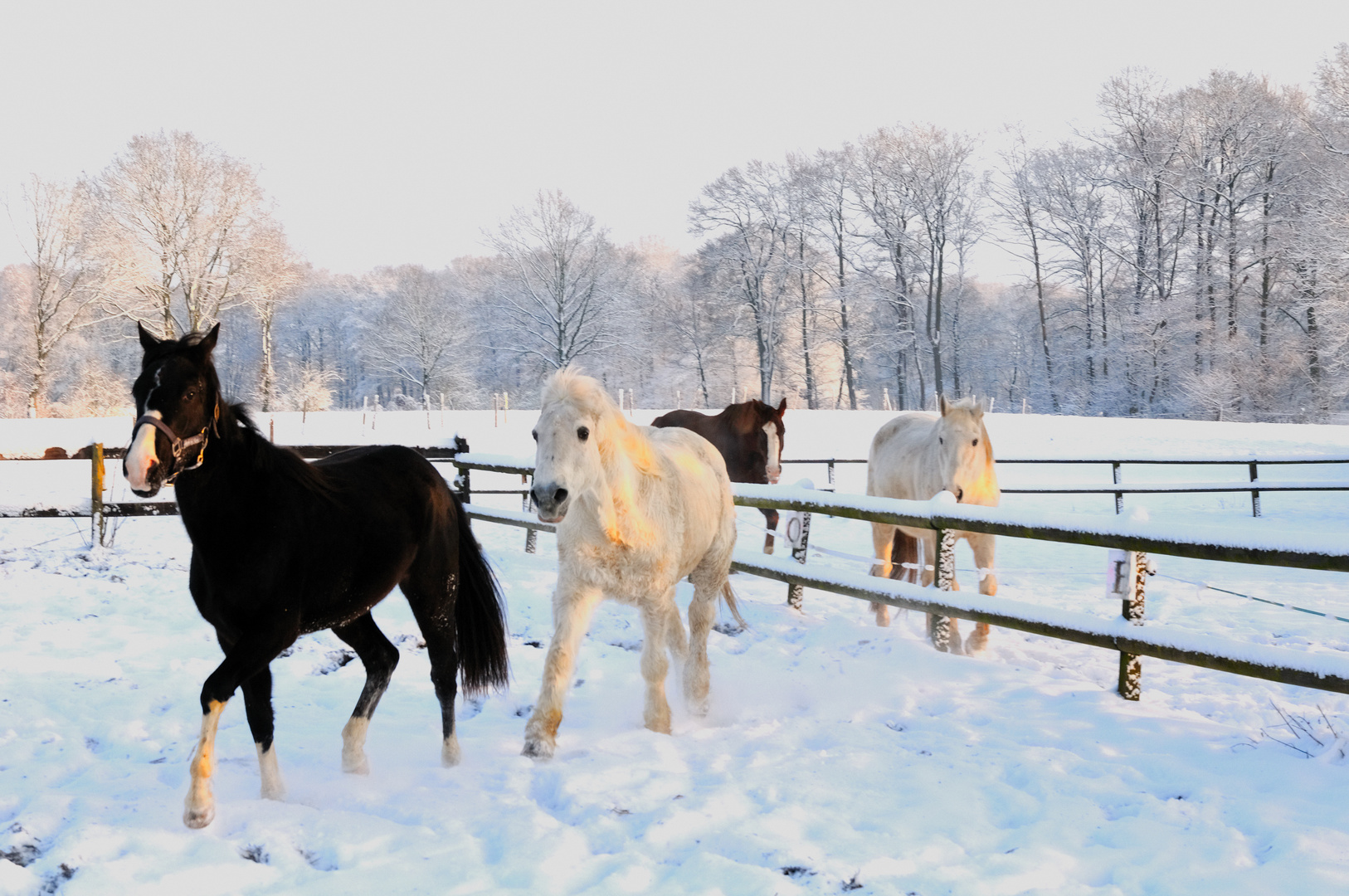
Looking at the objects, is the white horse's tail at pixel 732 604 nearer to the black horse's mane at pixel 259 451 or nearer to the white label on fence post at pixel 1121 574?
the white label on fence post at pixel 1121 574

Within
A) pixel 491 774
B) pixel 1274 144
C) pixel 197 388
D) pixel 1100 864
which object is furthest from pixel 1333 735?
pixel 1274 144

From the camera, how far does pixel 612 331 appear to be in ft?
129

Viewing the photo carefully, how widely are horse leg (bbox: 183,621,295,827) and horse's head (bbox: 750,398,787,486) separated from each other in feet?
25.6

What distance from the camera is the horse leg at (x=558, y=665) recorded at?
147 inches

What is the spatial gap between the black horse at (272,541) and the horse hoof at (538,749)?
30 cm

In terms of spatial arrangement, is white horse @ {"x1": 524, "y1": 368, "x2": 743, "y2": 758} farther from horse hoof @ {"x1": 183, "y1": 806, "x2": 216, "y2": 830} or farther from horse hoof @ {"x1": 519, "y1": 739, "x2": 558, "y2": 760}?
horse hoof @ {"x1": 183, "y1": 806, "x2": 216, "y2": 830}

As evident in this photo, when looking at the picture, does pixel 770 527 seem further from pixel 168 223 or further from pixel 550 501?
pixel 168 223

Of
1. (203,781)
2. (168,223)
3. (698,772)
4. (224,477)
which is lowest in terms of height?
(698,772)

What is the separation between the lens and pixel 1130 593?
465 centimetres

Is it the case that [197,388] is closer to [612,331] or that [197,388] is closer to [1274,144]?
[1274,144]

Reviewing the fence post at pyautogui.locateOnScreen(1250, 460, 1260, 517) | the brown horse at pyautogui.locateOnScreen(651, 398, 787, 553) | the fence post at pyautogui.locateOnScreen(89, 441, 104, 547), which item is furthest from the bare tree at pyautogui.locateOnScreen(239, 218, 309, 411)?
the fence post at pyautogui.locateOnScreen(1250, 460, 1260, 517)

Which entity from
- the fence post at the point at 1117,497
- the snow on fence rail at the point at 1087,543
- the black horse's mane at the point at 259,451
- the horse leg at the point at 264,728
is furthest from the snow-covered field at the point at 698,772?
the fence post at the point at 1117,497

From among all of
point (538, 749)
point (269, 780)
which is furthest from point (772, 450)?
point (269, 780)

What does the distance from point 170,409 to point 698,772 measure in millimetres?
2400
